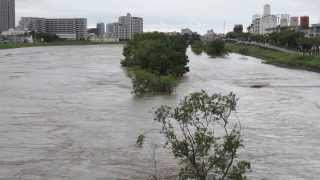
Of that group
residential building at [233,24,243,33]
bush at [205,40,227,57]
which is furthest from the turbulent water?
residential building at [233,24,243,33]

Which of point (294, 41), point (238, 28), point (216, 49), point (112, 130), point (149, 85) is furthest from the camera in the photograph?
point (238, 28)

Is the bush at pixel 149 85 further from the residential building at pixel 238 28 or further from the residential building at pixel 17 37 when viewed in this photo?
the residential building at pixel 238 28

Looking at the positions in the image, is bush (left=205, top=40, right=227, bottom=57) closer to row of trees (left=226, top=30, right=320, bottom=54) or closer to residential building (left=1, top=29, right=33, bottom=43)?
row of trees (left=226, top=30, right=320, bottom=54)

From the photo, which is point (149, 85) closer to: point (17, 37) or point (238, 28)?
point (17, 37)

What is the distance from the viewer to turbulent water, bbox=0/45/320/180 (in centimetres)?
1486

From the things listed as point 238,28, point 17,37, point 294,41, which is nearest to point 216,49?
point 294,41

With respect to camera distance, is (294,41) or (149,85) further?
(294,41)

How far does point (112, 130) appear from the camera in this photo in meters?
20.0

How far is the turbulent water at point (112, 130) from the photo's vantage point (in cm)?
1486

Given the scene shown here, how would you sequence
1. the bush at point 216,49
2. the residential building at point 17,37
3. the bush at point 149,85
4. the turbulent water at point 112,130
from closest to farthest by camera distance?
the turbulent water at point 112,130, the bush at point 149,85, the bush at point 216,49, the residential building at point 17,37

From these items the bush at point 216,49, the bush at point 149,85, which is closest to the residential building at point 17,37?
the bush at point 216,49

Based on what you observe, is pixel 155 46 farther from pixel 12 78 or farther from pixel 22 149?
pixel 22 149

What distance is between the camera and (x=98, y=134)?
1923 cm

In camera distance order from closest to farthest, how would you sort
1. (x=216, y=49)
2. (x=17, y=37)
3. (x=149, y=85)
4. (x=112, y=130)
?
(x=112, y=130)
(x=149, y=85)
(x=216, y=49)
(x=17, y=37)
